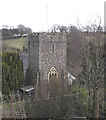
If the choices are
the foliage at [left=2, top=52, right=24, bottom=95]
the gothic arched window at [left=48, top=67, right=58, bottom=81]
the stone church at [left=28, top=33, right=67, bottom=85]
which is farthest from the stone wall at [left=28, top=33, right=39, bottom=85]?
the gothic arched window at [left=48, top=67, right=58, bottom=81]

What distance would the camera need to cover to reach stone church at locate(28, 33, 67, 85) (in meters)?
10.5

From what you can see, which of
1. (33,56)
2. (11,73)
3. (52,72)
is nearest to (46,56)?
(33,56)

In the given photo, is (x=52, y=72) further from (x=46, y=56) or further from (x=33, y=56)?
(x=33, y=56)

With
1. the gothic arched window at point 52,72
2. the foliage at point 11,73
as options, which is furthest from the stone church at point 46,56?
the foliage at point 11,73

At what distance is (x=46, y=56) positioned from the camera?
10648mm

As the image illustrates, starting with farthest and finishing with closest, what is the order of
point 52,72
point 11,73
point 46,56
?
point 52,72
point 46,56
point 11,73

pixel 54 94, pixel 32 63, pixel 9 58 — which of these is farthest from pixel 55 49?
pixel 54 94

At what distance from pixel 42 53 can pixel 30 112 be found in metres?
4.49

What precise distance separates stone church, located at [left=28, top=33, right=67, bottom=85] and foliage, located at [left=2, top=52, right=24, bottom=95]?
750mm

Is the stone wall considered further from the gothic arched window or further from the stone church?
the gothic arched window

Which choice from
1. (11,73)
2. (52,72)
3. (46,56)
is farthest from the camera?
(52,72)

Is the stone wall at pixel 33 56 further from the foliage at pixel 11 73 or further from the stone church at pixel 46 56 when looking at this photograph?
the foliage at pixel 11 73

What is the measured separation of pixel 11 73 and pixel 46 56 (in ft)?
6.69

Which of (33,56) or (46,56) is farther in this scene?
(33,56)
